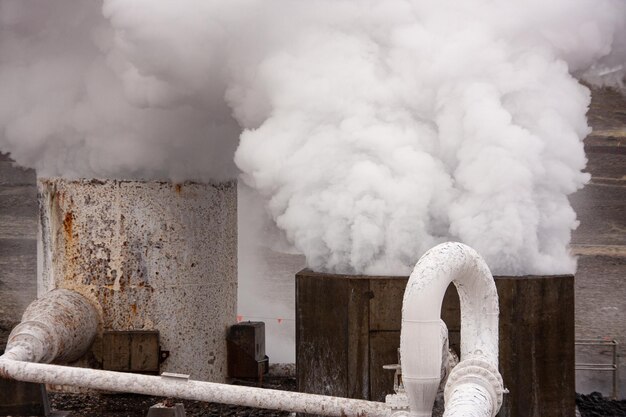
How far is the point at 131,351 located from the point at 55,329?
1148mm

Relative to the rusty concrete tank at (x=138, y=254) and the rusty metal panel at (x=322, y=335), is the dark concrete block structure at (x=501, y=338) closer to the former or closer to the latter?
the rusty metal panel at (x=322, y=335)

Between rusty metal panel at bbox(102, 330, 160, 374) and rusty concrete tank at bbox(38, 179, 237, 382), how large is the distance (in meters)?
0.17

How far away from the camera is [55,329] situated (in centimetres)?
894

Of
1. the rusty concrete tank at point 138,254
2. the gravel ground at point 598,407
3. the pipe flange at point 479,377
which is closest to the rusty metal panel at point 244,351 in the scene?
the rusty concrete tank at point 138,254

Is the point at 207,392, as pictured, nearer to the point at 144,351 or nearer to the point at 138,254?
the point at 144,351

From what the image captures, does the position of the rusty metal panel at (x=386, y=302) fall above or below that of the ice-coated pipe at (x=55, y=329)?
above

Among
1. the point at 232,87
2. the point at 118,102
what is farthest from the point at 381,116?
the point at 118,102

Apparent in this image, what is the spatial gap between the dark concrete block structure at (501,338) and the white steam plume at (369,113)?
38 cm

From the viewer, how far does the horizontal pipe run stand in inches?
223

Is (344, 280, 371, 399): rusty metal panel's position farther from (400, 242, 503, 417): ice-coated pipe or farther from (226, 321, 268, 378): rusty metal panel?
(226, 321, 268, 378): rusty metal panel

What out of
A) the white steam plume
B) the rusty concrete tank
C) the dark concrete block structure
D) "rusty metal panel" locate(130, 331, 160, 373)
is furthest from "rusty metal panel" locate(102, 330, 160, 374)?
the dark concrete block structure

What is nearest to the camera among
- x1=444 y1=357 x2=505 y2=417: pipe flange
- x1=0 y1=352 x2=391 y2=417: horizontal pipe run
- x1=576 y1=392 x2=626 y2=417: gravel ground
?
x1=444 y1=357 x2=505 y2=417: pipe flange

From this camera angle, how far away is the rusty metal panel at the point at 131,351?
32.3 feet

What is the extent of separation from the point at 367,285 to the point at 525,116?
2049 mm
